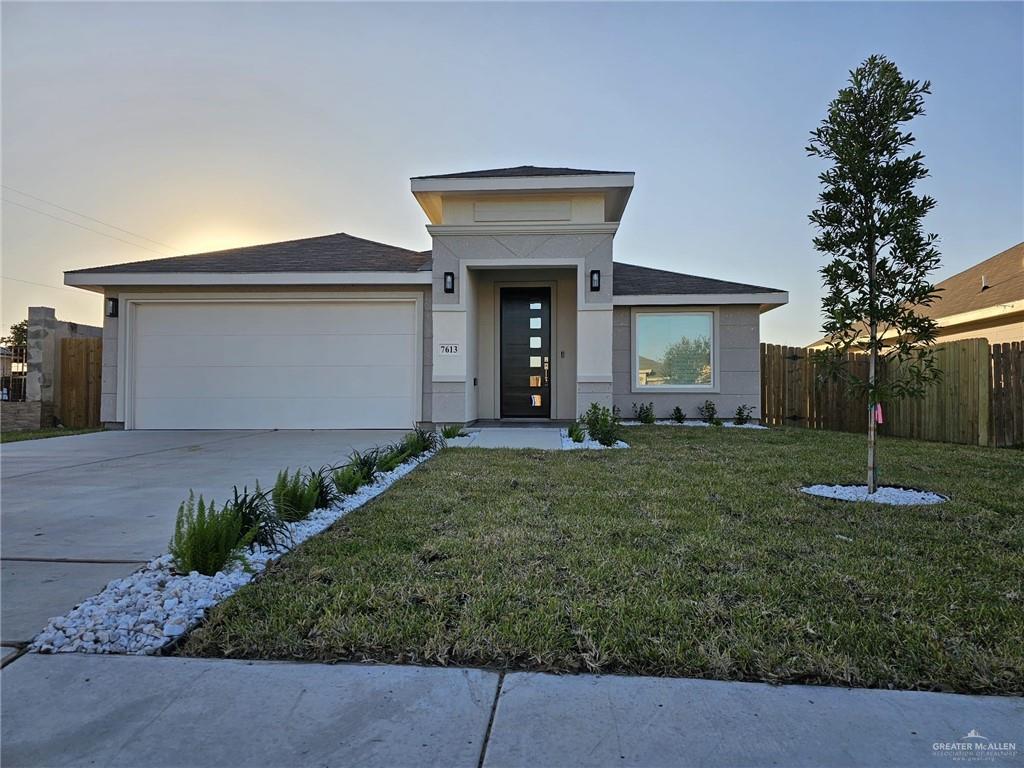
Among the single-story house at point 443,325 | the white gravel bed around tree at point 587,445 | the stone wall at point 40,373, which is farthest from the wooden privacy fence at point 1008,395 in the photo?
the stone wall at point 40,373

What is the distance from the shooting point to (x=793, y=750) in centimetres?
156

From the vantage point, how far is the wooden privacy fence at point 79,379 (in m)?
11.3

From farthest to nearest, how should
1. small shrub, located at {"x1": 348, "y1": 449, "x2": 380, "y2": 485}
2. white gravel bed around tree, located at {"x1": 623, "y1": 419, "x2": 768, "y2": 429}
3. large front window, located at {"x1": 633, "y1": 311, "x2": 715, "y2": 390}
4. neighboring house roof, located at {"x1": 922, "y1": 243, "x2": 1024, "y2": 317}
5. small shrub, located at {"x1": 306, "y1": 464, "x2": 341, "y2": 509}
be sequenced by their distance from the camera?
neighboring house roof, located at {"x1": 922, "y1": 243, "x2": 1024, "y2": 317} < large front window, located at {"x1": 633, "y1": 311, "x2": 715, "y2": 390} < white gravel bed around tree, located at {"x1": 623, "y1": 419, "x2": 768, "y2": 429} < small shrub, located at {"x1": 348, "y1": 449, "x2": 380, "y2": 485} < small shrub, located at {"x1": 306, "y1": 464, "x2": 341, "y2": 509}

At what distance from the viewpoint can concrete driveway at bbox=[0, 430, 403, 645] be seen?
2.76 m

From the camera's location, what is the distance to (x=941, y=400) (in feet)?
31.4

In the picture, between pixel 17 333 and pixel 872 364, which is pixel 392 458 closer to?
pixel 872 364

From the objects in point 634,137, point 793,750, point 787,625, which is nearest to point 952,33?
point 634,137

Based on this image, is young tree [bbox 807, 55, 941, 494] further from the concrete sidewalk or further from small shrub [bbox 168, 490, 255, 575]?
small shrub [bbox 168, 490, 255, 575]

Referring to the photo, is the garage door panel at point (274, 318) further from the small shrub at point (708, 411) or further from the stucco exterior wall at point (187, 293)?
the small shrub at point (708, 411)

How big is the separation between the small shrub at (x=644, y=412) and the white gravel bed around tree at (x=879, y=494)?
5975 millimetres

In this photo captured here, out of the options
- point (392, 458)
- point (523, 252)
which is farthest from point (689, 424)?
point (392, 458)

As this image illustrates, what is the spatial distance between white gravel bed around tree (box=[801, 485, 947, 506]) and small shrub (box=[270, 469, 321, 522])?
13.6 ft

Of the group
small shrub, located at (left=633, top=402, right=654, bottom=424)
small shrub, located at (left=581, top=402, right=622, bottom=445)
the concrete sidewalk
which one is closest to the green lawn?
small shrub, located at (left=581, top=402, right=622, bottom=445)

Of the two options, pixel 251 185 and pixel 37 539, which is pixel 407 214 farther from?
pixel 37 539
